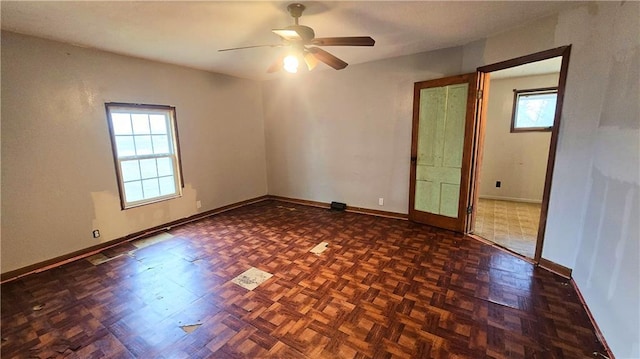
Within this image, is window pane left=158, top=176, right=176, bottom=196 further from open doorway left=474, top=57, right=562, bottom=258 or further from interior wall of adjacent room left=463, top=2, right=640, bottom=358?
open doorway left=474, top=57, right=562, bottom=258

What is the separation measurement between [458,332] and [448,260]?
3.45ft

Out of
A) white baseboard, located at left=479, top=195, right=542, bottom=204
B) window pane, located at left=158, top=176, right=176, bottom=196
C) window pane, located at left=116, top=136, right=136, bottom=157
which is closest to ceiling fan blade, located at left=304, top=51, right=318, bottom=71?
window pane, located at left=116, top=136, right=136, bottom=157

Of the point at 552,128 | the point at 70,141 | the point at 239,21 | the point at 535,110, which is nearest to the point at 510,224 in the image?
the point at 552,128

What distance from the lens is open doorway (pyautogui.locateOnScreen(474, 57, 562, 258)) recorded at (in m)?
4.51

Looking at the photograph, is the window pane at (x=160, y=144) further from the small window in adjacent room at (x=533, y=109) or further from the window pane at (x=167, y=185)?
the small window in adjacent room at (x=533, y=109)

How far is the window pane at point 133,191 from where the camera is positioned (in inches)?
132

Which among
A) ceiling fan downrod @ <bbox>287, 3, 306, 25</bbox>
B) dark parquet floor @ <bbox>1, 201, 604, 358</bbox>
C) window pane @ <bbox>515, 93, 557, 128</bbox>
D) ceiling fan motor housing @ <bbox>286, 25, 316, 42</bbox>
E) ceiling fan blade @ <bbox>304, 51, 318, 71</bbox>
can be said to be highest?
ceiling fan downrod @ <bbox>287, 3, 306, 25</bbox>

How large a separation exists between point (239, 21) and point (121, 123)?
2142 mm

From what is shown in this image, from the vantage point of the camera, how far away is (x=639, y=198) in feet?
4.66

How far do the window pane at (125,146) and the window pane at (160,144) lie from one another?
0.27 m

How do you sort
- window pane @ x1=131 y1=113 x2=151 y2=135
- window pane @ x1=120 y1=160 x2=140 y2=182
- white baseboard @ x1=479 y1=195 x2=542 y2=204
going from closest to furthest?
window pane @ x1=120 y1=160 x2=140 y2=182 → window pane @ x1=131 y1=113 x2=151 y2=135 → white baseboard @ x1=479 y1=195 x2=542 y2=204

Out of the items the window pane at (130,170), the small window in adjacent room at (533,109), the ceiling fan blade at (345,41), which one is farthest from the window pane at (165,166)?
the small window in adjacent room at (533,109)

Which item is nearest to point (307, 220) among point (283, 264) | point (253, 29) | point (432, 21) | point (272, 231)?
point (272, 231)

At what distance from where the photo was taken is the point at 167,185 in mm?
3828
